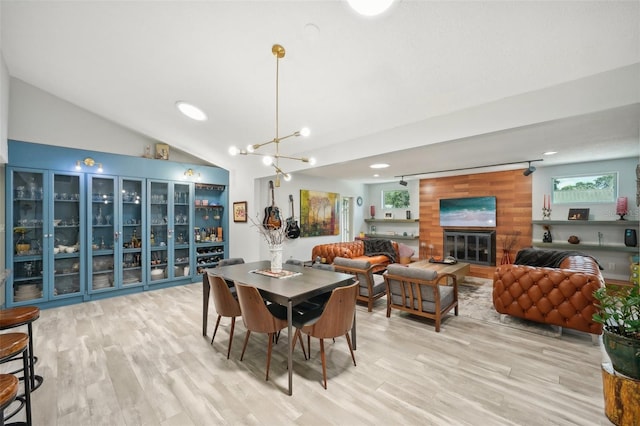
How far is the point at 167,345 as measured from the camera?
2.87 m

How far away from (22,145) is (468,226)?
27.6 ft

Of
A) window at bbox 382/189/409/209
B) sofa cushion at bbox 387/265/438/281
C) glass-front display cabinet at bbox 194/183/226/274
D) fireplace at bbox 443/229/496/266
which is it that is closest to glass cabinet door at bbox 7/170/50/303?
glass-front display cabinet at bbox 194/183/226/274

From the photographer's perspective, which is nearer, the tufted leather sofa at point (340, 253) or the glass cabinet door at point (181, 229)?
the glass cabinet door at point (181, 229)

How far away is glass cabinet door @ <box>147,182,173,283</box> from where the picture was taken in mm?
5105

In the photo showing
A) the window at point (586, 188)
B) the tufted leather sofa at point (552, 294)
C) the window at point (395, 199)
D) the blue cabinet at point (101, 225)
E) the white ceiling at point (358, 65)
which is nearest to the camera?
the white ceiling at point (358, 65)

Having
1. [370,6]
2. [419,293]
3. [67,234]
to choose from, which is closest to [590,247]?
[419,293]

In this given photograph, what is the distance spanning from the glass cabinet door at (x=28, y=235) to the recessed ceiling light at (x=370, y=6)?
497 centimetres

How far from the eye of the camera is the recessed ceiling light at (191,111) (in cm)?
387

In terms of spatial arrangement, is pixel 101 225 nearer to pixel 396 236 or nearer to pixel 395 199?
pixel 396 236

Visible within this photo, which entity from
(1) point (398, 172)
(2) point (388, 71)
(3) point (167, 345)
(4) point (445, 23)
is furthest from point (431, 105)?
(3) point (167, 345)

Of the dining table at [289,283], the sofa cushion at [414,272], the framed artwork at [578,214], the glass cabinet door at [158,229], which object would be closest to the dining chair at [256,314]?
the dining table at [289,283]

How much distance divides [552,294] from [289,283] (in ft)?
9.57

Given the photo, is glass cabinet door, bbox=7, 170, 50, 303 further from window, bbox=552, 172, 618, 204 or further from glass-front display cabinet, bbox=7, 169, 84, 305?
window, bbox=552, 172, 618, 204

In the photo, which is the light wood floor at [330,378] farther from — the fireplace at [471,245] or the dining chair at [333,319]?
the fireplace at [471,245]
